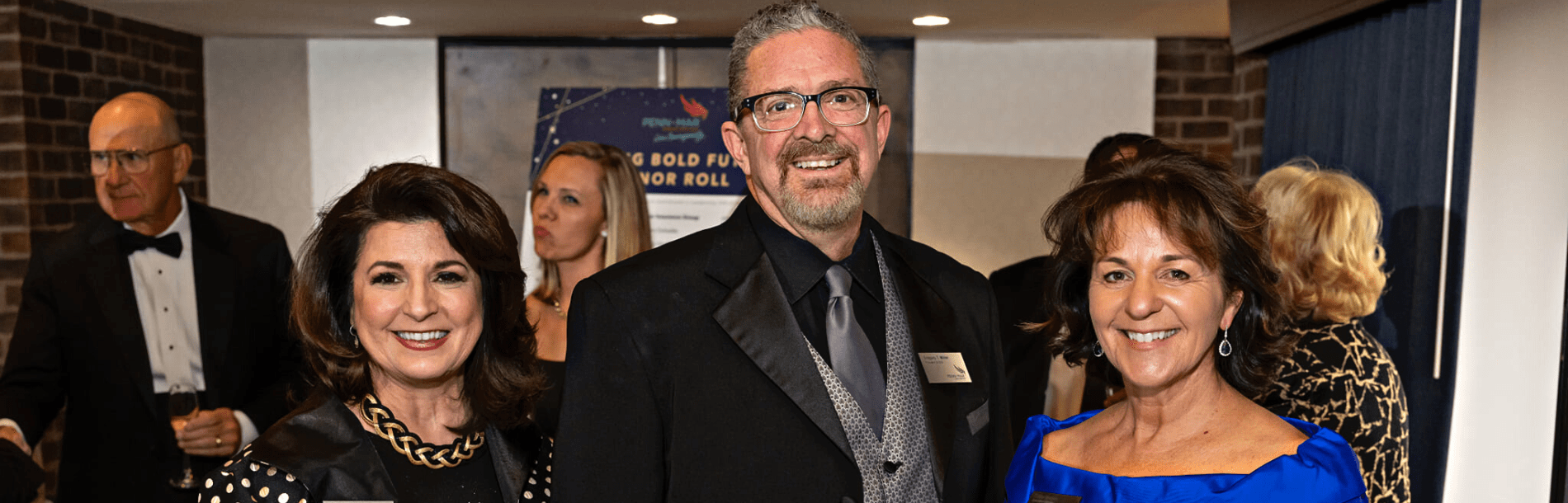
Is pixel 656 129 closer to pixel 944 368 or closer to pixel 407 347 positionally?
pixel 407 347

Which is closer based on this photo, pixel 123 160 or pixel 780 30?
pixel 780 30

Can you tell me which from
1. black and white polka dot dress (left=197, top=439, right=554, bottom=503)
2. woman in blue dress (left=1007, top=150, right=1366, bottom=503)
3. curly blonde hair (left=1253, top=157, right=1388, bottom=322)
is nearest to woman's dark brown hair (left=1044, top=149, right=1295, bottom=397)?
woman in blue dress (left=1007, top=150, right=1366, bottom=503)

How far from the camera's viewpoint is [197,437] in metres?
2.69

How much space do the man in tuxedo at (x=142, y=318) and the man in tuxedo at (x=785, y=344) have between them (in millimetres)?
1799

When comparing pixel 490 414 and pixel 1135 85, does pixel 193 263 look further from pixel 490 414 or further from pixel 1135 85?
pixel 1135 85

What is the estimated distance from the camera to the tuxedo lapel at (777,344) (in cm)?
168

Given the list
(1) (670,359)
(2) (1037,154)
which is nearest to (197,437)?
(1) (670,359)

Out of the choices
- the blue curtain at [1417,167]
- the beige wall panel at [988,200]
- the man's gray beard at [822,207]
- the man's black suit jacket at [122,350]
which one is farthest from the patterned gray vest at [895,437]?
the beige wall panel at [988,200]

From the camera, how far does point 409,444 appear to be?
181cm

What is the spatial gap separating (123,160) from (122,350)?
54cm

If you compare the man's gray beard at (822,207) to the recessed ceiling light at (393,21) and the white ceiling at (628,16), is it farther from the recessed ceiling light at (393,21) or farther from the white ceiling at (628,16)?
the recessed ceiling light at (393,21)

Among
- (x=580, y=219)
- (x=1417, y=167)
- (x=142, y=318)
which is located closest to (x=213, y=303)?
(x=142, y=318)

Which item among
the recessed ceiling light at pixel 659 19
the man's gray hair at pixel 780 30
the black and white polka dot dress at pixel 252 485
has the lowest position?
the black and white polka dot dress at pixel 252 485

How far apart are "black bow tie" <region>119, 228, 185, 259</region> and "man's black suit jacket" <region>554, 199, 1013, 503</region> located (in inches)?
83.9
